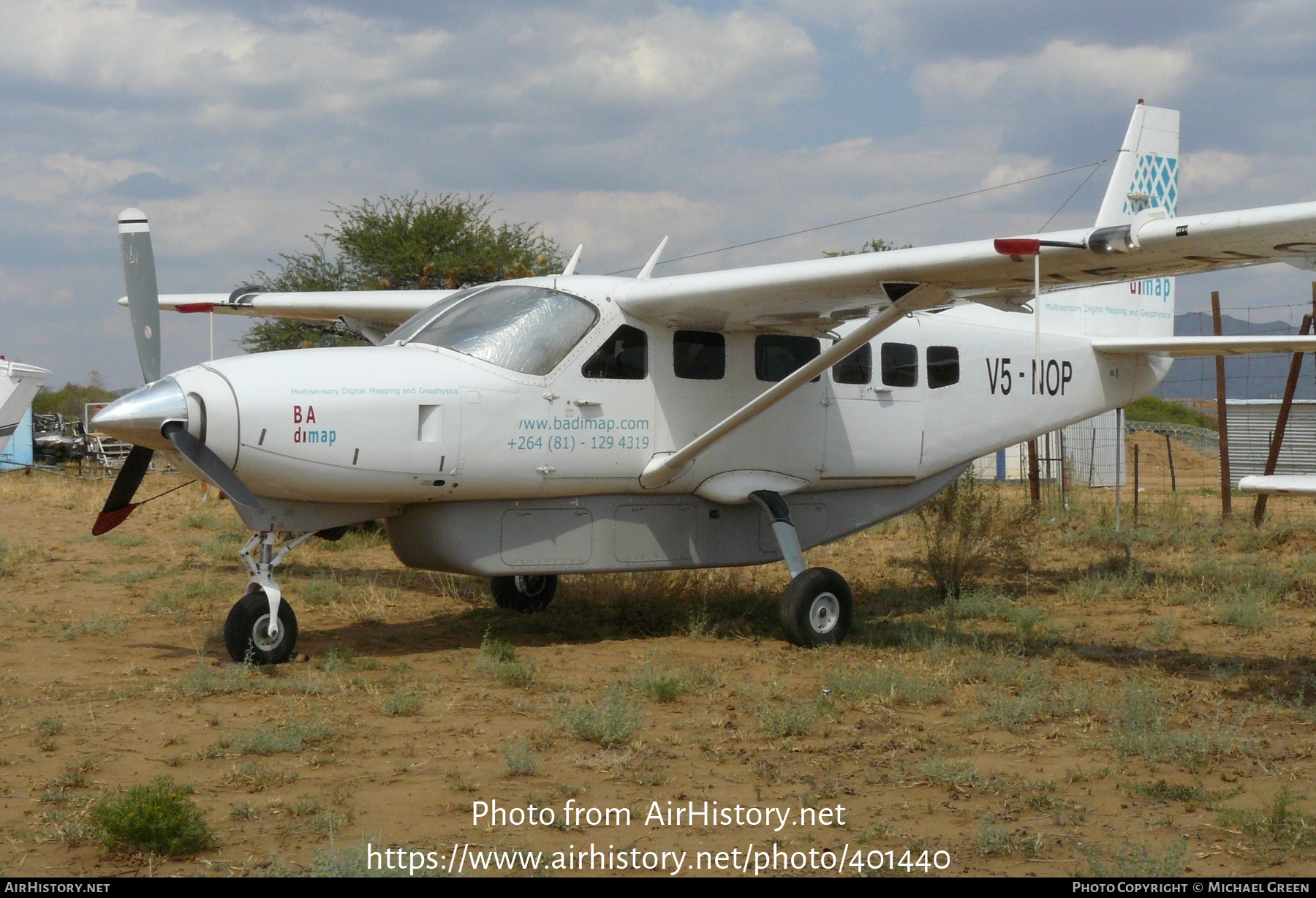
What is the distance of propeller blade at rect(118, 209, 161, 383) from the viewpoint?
30.1 feet

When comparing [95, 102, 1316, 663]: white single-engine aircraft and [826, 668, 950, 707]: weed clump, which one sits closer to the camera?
[826, 668, 950, 707]: weed clump

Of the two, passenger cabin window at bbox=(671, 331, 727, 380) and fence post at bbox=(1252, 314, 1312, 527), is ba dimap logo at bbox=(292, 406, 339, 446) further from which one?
fence post at bbox=(1252, 314, 1312, 527)

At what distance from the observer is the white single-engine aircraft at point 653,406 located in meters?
7.79

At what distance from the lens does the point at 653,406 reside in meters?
9.64

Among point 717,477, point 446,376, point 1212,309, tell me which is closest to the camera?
point 446,376

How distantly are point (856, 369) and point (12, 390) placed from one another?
1504 cm

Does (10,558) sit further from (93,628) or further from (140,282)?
(140,282)

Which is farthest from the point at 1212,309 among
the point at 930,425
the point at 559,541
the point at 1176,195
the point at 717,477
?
the point at 559,541

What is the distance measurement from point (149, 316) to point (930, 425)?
690 cm

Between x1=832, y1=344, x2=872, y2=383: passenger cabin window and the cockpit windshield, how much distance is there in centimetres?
252

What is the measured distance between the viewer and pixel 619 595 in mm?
11328

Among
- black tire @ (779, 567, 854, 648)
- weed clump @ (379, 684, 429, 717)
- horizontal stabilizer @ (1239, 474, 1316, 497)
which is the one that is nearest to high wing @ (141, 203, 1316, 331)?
horizontal stabilizer @ (1239, 474, 1316, 497)

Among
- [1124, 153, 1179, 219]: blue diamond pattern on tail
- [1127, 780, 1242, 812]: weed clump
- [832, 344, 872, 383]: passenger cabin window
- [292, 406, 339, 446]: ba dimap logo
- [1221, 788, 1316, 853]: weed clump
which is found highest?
[1124, 153, 1179, 219]: blue diamond pattern on tail
